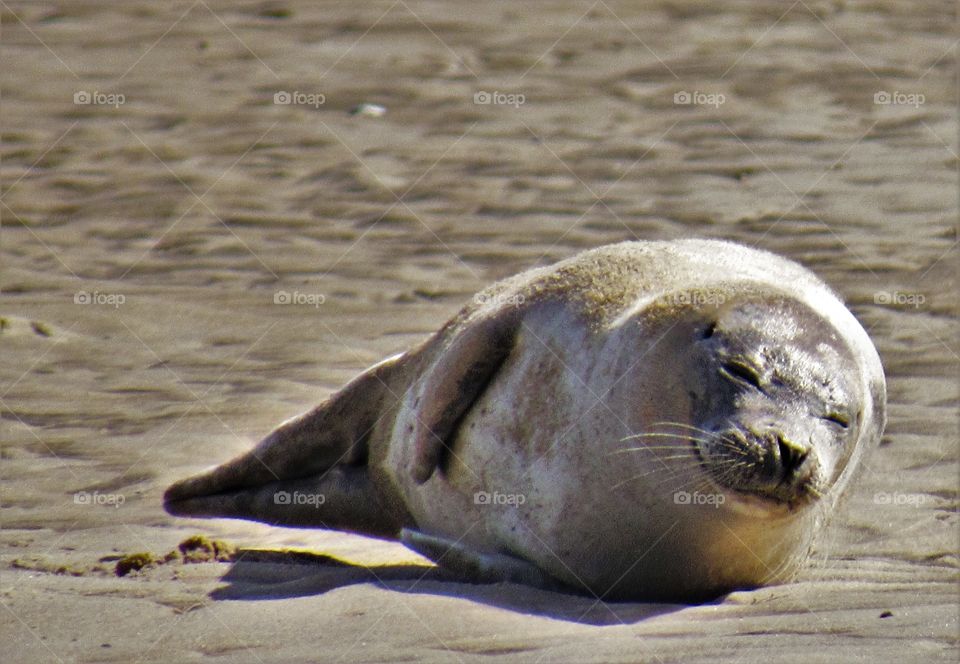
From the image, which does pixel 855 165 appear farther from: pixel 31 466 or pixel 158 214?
pixel 31 466

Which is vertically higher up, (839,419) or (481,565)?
(839,419)

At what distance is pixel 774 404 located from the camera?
4.28 meters

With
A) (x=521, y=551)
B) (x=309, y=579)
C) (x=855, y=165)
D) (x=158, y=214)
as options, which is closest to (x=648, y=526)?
(x=521, y=551)

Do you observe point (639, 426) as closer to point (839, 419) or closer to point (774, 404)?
point (774, 404)

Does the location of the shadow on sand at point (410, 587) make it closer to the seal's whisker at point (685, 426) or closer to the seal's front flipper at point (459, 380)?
the seal's front flipper at point (459, 380)

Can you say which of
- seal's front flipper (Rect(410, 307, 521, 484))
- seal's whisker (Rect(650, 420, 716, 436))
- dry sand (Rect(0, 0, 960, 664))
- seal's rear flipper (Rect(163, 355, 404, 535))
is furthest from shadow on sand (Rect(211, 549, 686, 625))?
seal's rear flipper (Rect(163, 355, 404, 535))

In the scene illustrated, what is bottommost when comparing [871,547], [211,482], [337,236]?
[871,547]

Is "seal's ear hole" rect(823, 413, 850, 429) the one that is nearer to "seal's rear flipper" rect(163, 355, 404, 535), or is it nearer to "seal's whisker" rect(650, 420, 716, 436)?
"seal's whisker" rect(650, 420, 716, 436)

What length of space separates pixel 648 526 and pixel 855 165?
5.95 meters

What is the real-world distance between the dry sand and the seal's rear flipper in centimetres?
12

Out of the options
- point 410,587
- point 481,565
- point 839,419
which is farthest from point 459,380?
point 839,419

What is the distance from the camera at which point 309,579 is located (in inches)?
180

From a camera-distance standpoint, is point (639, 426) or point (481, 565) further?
point (481, 565)

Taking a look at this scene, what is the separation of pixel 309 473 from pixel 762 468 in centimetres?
205
